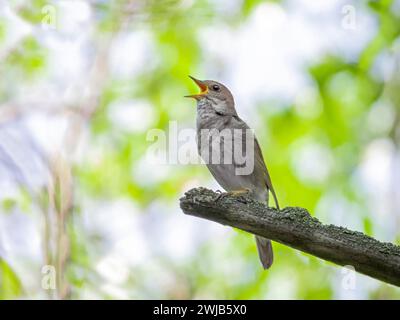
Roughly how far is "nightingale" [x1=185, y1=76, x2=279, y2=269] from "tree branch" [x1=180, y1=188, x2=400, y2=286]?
2106mm

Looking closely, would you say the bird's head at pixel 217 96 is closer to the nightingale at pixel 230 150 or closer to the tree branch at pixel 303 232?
the nightingale at pixel 230 150

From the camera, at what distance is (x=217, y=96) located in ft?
25.2

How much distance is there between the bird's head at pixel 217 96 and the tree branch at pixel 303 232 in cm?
284

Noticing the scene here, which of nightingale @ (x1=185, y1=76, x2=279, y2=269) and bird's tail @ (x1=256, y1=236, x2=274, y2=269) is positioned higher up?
nightingale @ (x1=185, y1=76, x2=279, y2=269)

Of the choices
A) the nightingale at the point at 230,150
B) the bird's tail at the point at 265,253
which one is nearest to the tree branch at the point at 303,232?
the nightingale at the point at 230,150

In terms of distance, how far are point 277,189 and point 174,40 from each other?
3.21 m

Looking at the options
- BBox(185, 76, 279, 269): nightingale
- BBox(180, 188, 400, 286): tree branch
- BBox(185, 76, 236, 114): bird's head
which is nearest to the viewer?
BBox(180, 188, 400, 286): tree branch

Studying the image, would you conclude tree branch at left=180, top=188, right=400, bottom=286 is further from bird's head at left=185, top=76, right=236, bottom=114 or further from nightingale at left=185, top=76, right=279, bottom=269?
bird's head at left=185, top=76, right=236, bottom=114

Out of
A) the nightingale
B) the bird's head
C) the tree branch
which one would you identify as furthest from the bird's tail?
the tree branch

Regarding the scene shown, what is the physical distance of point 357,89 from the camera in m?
9.21

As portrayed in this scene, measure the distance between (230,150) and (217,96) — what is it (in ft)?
3.70

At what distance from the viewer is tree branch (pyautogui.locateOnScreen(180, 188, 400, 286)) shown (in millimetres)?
4180
